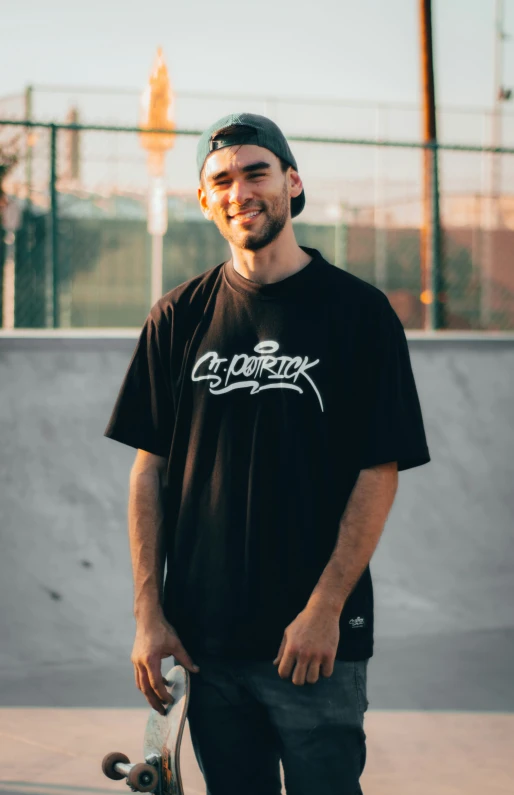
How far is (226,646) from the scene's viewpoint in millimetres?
1823

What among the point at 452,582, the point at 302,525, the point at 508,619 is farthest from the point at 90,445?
the point at 302,525

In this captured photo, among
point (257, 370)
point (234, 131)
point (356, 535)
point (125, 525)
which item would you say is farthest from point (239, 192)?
point (125, 525)

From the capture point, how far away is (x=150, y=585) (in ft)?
6.41

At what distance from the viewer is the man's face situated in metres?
1.88

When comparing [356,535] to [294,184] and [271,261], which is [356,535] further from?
[294,184]

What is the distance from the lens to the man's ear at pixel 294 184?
78.2 inches

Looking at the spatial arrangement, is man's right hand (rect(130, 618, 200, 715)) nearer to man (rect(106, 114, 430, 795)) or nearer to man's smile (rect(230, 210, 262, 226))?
man (rect(106, 114, 430, 795))

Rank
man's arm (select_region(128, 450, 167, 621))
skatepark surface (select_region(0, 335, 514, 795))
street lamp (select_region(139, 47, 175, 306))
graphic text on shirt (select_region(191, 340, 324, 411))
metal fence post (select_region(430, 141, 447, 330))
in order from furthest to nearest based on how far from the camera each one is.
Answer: street lamp (select_region(139, 47, 175, 306)) → metal fence post (select_region(430, 141, 447, 330)) → skatepark surface (select_region(0, 335, 514, 795)) → man's arm (select_region(128, 450, 167, 621)) → graphic text on shirt (select_region(191, 340, 324, 411))

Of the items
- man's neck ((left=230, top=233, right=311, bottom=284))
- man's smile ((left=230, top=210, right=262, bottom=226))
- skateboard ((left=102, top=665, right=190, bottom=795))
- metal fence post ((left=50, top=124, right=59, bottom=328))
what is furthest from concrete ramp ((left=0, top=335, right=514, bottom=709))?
man's smile ((left=230, top=210, right=262, bottom=226))

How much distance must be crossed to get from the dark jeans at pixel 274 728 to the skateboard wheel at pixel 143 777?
4.2 inches

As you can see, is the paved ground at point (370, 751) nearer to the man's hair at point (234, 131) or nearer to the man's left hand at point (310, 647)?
the man's left hand at point (310, 647)

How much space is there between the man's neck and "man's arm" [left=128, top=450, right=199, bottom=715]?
0.45 metres

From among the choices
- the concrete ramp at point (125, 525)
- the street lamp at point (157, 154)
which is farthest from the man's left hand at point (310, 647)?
the street lamp at point (157, 154)

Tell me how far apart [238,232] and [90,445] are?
3396 millimetres
